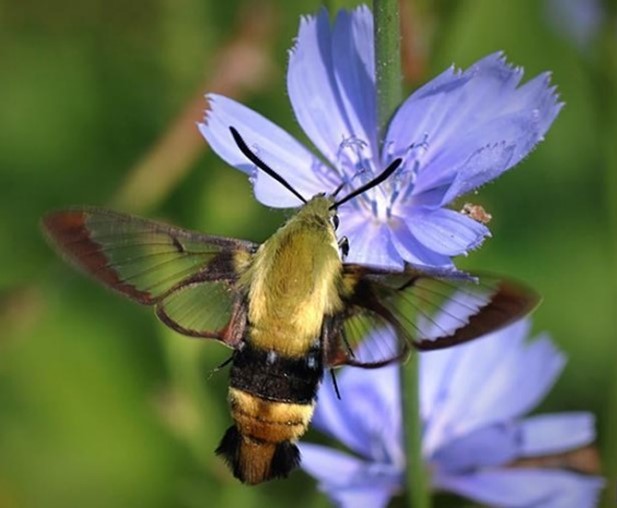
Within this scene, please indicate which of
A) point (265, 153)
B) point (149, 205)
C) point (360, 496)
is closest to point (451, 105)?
point (265, 153)

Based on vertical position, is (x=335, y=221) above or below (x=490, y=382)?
above

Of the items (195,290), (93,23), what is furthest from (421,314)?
(93,23)

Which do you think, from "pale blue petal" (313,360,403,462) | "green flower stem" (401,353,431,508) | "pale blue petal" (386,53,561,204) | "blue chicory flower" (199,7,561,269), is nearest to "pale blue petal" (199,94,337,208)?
"blue chicory flower" (199,7,561,269)

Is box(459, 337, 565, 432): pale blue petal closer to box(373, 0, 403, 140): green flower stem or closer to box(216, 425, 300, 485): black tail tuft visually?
box(216, 425, 300, 485): black tail tuft

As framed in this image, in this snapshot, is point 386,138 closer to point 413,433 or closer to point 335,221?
point 335,221

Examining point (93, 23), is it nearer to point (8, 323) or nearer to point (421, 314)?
point (8, 323)

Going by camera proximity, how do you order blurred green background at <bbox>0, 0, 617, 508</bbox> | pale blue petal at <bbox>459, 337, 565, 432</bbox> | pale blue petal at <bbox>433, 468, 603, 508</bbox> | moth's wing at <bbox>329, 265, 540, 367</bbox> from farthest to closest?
blurred green background at <bbox>0, 0, 617, 508</bbox>, pale blue petal at <bbox>459, 337, 565, 432</bbox>, pale blue petal at <bbox>433, 468, 603, 508</bbox>, moth's wing at <bbox>329, 265, 540, 367</bbox>
